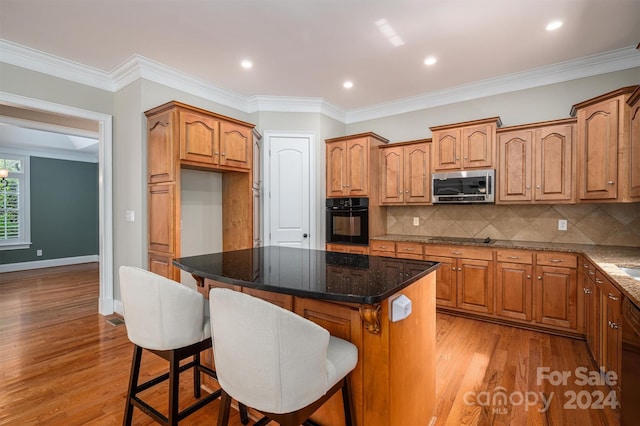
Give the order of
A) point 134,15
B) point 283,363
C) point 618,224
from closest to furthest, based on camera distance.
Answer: point 283,363, point 134,15, point 618,224

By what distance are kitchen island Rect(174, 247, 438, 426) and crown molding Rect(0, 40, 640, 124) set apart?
8.71ft

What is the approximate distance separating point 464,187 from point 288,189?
2.33 meters

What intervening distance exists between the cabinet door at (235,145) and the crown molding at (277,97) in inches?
29.2

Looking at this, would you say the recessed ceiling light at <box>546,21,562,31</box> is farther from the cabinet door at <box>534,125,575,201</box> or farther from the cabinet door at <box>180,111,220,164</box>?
the cabinet door at <box>180,111,220,164</box>

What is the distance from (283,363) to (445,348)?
235cm

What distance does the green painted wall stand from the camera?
21.8ft

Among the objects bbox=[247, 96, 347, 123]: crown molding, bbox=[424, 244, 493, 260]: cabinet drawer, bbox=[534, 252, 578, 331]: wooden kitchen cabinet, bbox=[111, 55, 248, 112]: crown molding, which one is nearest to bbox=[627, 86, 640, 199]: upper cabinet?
bbox=[534, 252, 578, 331]: wooden kitchen cabinet

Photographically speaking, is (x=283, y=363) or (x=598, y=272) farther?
Answer: (x=598, y=272)

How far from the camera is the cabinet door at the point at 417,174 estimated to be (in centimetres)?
411

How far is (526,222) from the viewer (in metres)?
3.72

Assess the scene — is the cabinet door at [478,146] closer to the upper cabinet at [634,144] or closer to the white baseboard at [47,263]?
the upper cabinet at [634,144]

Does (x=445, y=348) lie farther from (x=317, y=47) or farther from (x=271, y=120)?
(x=271, y=120)

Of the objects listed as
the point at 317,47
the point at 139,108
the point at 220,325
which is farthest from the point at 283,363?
the point at 139,108

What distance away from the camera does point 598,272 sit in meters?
2.29
